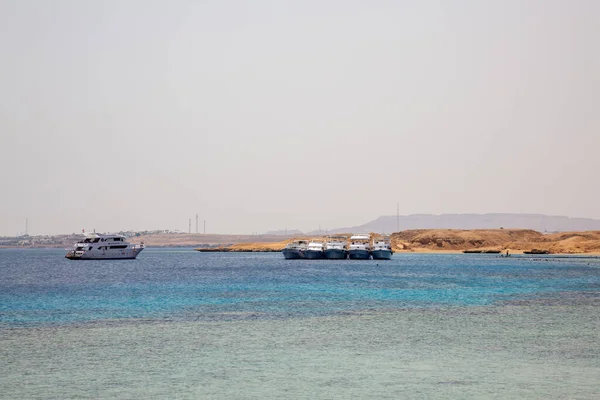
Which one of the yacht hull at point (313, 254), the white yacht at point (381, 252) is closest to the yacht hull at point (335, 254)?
the yacht hull at point (313, 254)

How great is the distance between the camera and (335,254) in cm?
17638

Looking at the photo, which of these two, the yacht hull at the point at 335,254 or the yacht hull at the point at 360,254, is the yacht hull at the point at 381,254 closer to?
the yacht hull at the point at 360,254

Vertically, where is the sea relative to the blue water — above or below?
above

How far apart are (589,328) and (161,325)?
81.7 feet

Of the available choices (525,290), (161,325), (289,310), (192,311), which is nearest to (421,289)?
(525,290)

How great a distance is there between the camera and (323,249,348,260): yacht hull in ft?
575

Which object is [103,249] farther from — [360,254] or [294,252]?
[360,254]

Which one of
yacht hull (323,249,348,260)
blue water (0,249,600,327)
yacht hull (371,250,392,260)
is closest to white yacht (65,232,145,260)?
yacht hull (323,249,348,260)

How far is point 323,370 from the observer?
2688 centimetres

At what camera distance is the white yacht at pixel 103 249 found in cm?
17075

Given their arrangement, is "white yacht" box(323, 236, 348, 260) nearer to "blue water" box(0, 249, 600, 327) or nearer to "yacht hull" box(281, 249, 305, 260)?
"yacht hull" box(281, 249, 305, 260)

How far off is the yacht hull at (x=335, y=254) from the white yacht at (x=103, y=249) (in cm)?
4962

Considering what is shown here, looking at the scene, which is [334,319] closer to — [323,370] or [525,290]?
[323,370]

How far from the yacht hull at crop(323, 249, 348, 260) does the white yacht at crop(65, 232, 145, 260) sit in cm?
4962
